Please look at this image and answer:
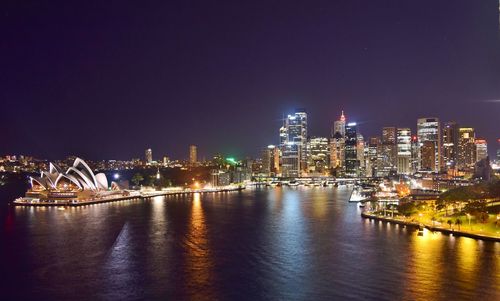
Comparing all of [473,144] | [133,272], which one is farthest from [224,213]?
[473,144]

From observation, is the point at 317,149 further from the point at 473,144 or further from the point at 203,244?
the point at 203,244

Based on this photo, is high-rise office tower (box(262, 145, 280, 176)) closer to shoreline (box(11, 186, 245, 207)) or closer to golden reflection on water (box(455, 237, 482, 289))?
shoreline (box(11, 186, 245, 207))

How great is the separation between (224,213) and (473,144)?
1792 inches

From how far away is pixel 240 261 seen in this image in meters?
11.4

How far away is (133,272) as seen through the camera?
10422mm

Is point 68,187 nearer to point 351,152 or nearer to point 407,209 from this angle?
point 407,209

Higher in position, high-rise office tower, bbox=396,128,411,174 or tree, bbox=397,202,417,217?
high-rise office tower, bbox=396,128,411,174

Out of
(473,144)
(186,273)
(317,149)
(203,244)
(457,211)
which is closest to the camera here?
(186,273)

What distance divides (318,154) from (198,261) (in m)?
54.7

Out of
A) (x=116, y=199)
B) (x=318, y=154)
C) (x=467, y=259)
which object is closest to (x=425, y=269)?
(x=467, y=259)

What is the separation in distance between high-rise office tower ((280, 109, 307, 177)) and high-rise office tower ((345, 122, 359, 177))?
522 centimetres

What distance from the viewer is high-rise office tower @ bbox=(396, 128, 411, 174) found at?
59.0 metres

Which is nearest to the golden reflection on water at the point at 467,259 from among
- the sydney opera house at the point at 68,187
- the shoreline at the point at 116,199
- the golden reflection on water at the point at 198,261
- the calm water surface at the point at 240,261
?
the calm water surface at the point at 240,261

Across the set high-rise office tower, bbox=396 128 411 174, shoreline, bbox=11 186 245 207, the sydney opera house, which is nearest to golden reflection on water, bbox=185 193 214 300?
shoreline, bbox=11 186 245 207
